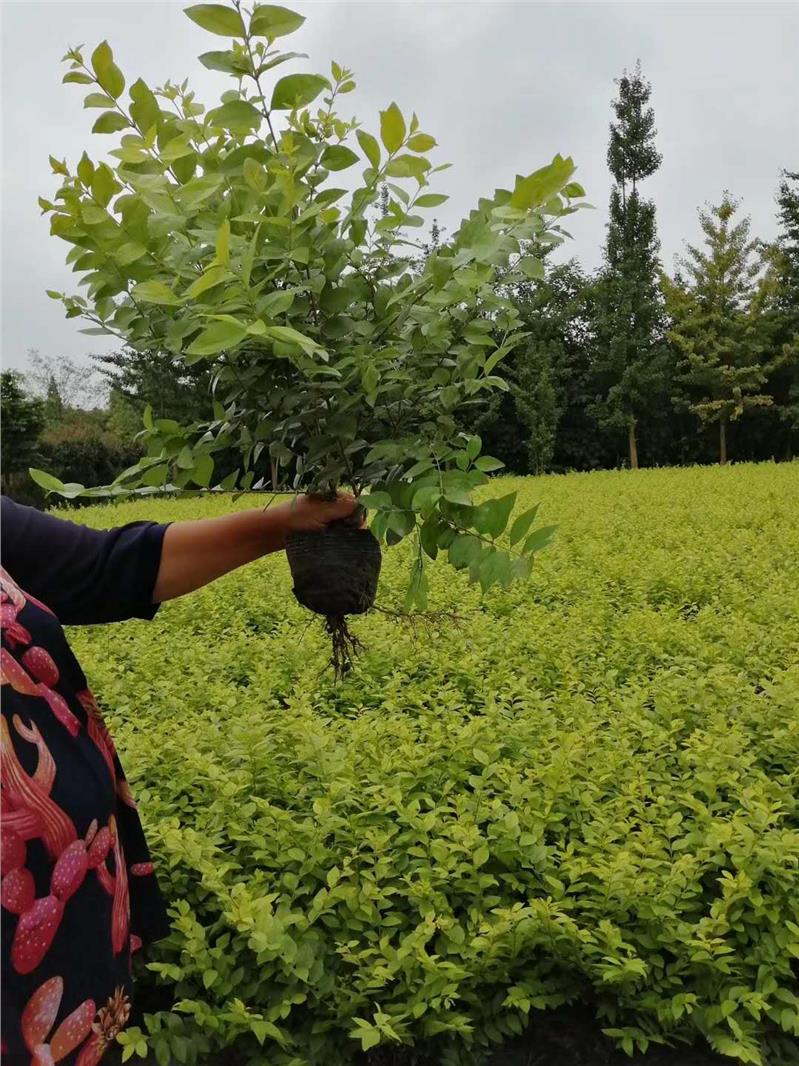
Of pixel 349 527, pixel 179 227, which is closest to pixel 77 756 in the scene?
pixel 349 527

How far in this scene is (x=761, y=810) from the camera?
197 cm

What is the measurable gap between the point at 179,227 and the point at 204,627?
12.2 feet

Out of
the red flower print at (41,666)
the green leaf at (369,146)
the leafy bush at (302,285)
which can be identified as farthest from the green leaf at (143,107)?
the red flower print at (41,666)

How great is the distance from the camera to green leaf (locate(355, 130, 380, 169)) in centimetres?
127

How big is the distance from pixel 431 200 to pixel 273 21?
366mm

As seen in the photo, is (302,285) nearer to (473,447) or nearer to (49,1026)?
(473,447)

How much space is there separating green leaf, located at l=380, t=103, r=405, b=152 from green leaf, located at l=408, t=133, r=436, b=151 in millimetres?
22

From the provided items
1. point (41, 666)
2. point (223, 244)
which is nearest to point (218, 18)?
point (223, 244)

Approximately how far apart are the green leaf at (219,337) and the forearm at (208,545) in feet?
1.59

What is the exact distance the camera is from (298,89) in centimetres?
124

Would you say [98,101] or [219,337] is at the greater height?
[98,101]

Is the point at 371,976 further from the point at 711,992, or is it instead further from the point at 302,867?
the point at 711,992

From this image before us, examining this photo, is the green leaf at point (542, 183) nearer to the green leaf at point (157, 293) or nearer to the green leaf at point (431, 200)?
the green leaf at point (431, 200)

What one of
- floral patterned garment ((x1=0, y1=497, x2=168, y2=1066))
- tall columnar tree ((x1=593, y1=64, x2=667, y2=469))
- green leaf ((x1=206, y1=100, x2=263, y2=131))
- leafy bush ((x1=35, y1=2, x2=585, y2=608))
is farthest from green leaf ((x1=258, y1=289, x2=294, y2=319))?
tall columnar tree ((x1=593, y1=64, x2=667, y2=469))
